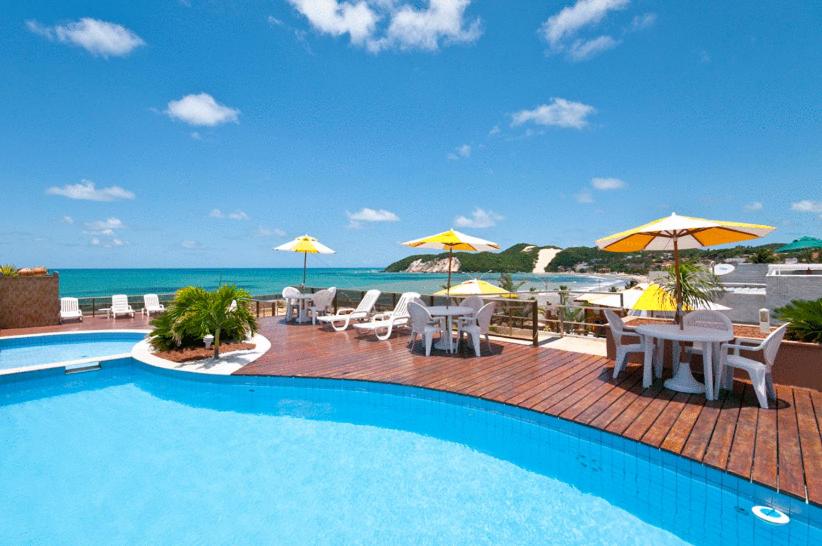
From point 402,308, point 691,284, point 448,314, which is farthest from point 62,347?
point 691,284

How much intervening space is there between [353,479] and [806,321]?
17.8ft

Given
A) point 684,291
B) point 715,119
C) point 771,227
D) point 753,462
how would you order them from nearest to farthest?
1. point 753,462
2. point 771,227
3. point 684,291
4. point 715,119

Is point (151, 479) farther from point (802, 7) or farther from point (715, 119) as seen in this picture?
point (715, 119)

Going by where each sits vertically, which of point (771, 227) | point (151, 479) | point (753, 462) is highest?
point (771, 227)

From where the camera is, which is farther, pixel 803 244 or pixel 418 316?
pixel 803 244

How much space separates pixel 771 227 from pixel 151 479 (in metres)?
6.86

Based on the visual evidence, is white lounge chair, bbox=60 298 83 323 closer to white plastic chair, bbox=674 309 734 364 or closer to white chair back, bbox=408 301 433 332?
white chair back, bbox=408 301 433 332

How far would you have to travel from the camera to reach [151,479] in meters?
3.53

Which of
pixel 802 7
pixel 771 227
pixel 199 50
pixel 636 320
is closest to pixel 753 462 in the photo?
pixel 771 227

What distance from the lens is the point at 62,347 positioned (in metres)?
9.19

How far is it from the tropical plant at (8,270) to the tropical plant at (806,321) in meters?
16.9

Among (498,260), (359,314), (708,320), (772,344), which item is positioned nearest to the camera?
(772,344)

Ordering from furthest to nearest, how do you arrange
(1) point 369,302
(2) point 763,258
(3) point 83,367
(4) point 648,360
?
1. (2) point 763,258
2. (1) point 369,302
3. (3) point 83,367
4. (4) point 648,360

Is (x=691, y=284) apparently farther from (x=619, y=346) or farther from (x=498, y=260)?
(x=498, y=260)
